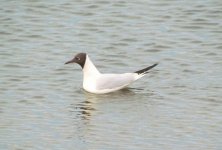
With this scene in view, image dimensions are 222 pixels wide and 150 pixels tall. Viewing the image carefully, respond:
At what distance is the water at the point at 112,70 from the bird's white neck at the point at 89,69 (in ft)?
0.75

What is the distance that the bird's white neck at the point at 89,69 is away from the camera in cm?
1325

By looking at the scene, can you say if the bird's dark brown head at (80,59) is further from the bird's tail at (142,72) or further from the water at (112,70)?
the bird's tail at (142,72)

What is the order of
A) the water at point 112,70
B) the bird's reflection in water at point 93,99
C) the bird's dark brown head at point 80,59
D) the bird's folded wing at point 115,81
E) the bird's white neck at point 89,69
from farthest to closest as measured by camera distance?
the bird's dark brown head at point 80,59 < the bird's white neck at point 89,69 < the bird's folded wing at point 115,81 < the bird's reflection in water at point 93,99 < the water at point 112,70

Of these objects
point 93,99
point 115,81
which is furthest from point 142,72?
point 93,99

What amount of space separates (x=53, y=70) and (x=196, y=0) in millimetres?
4223

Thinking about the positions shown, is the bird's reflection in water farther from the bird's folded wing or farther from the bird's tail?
the bird's tail

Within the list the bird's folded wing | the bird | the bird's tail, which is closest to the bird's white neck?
the bird

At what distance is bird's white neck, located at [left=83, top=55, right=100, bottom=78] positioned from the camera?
13.2 m

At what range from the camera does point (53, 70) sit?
13.8 meters

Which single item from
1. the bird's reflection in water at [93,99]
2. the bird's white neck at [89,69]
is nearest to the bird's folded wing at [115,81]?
the bird's reflection in water at [93,99]

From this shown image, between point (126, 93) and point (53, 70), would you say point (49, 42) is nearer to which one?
point (53, 70)

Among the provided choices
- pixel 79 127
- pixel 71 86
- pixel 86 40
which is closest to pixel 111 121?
pixel 79 127

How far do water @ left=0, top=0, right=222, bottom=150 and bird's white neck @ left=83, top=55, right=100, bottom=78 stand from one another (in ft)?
0.75

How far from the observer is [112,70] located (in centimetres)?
1392
